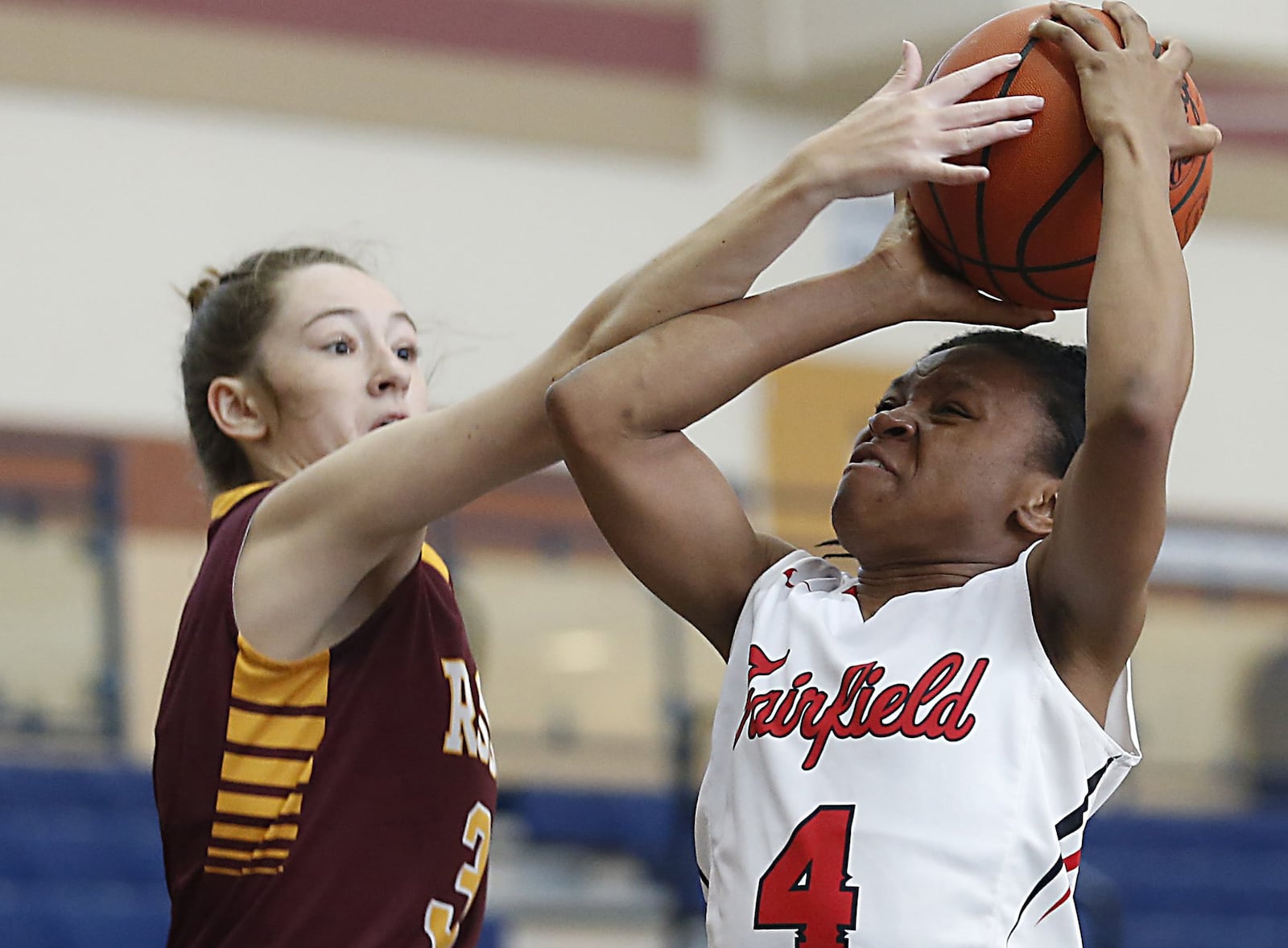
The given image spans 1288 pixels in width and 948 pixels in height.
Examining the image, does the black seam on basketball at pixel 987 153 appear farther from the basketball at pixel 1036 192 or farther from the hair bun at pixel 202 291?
the hair bun at pixel 202 291

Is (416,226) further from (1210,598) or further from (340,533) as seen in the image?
(340,533)

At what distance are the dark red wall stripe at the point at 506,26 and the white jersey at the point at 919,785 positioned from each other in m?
7.47

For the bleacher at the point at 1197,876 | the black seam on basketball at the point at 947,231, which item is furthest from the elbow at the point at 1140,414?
the bleacher at the point at 1197,876

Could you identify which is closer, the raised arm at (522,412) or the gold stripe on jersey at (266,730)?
the raised arm at (522,412)

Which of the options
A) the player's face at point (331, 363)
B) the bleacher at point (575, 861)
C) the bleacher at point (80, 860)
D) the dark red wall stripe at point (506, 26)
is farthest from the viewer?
the dark red wall stripe at point (506, 26)

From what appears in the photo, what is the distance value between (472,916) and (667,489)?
2.13 feet

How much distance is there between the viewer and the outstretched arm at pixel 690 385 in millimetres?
2043

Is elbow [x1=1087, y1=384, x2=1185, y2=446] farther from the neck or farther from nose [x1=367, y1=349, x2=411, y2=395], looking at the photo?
nose [x1=367, y1=349, x2=411, y2=395]

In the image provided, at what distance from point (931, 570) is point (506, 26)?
25.6 feet

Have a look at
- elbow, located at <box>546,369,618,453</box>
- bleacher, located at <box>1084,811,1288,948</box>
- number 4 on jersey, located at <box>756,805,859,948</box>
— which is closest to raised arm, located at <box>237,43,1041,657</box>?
elbow, located at <box>546,369,618,453</box>

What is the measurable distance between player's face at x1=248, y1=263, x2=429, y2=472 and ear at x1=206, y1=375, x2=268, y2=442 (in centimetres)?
2

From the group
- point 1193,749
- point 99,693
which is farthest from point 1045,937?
point 1193,749

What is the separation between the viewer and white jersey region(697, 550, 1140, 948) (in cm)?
183

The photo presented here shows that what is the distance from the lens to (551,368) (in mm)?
2174
